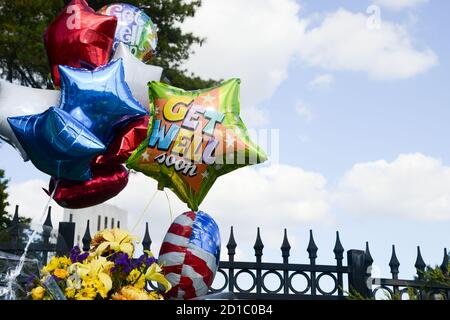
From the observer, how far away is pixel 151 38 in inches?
282

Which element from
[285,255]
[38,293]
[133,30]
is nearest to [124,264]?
[38,293]

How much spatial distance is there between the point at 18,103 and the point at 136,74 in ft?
4.21

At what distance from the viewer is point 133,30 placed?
695 centimetres

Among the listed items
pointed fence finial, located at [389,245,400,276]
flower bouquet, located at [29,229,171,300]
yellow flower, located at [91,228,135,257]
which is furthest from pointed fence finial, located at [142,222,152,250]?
flower bouquet, located at [29,229,171,300]

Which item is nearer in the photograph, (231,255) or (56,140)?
(56,140)

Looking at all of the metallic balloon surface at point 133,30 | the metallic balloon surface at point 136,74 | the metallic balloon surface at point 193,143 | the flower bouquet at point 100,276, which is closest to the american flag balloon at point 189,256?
the metallic balloon surface at point 193,143

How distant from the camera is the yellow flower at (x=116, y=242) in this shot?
3.74 metres

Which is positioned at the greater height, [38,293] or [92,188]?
[92,188]

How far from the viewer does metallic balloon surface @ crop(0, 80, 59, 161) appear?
591 centimetres

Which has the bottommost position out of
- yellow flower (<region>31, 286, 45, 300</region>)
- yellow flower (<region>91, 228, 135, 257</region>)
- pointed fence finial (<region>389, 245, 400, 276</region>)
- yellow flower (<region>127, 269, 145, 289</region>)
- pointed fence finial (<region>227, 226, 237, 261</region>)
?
yellow flower (<region>31, 286, 45, 300</region>)

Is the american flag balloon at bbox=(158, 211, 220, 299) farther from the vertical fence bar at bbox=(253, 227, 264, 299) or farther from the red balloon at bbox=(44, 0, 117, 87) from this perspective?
the red balloon at bbox=(44, 0, 117, 87)

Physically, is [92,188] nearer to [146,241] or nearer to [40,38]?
[146,241]

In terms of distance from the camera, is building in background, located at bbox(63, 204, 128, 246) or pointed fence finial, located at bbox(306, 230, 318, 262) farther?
building in background, located at bbox(63, 204, 128, 246)

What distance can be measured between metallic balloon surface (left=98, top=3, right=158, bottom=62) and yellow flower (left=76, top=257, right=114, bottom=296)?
386 centimetres
